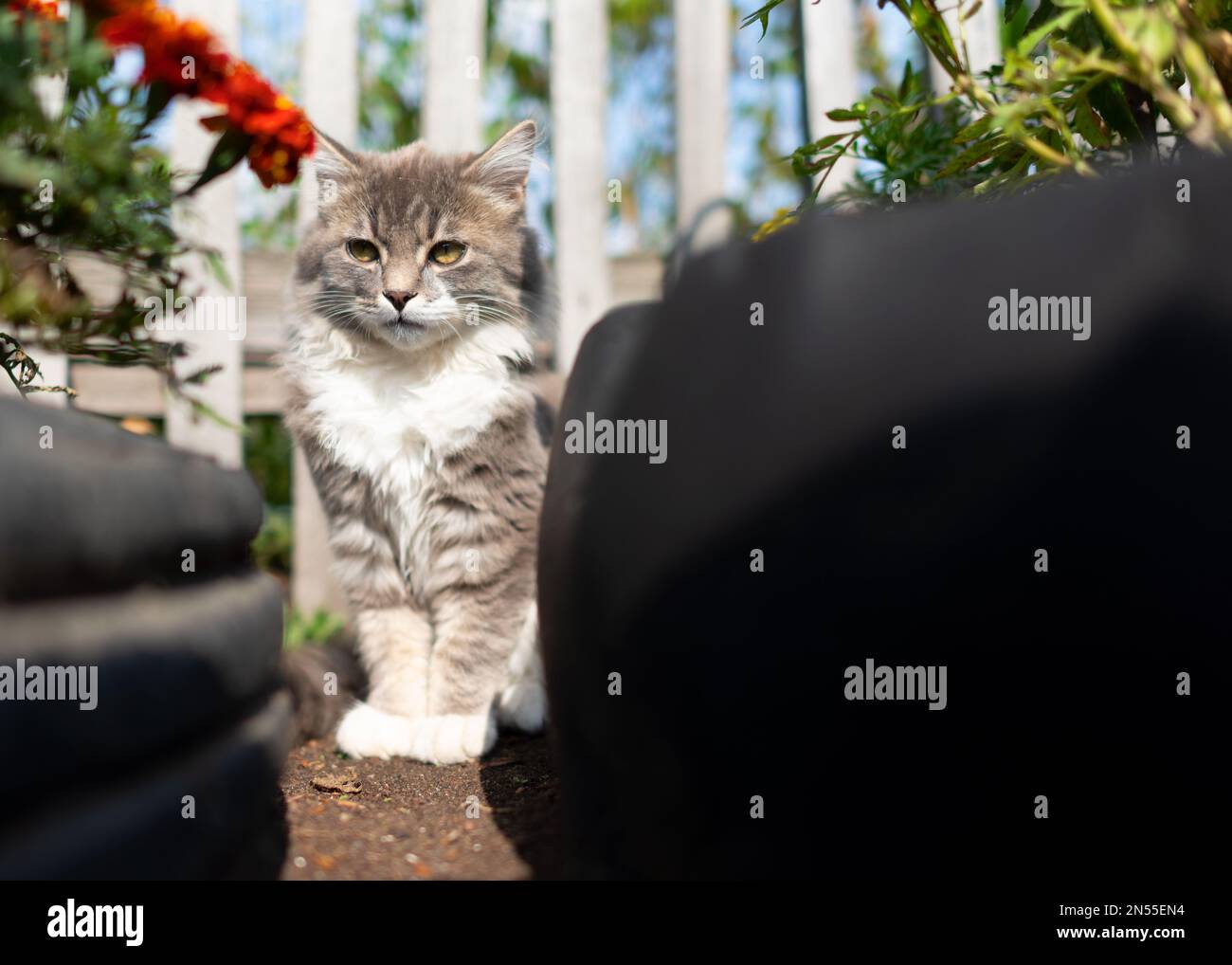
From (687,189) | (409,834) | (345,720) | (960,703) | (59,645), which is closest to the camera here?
(59,645)

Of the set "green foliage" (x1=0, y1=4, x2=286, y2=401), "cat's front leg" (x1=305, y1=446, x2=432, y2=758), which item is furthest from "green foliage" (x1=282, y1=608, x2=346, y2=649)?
"green foliage" (x1=0, y1=4, x2=286, y2=401)

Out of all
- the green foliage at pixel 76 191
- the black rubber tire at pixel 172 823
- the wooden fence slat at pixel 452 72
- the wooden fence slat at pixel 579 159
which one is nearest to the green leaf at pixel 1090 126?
the green foliage at pixel 76 191

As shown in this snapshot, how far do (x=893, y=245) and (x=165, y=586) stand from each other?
0.81m

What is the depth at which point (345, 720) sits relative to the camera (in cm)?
190

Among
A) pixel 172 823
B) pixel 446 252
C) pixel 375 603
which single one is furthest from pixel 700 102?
pixel 172 823

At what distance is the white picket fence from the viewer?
2836 millimetres

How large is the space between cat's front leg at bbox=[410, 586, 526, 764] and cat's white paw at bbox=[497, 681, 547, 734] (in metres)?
0.03

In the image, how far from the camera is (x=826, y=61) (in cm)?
295

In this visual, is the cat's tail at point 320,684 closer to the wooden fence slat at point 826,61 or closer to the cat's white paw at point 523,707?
the cat's white paw at point 523,707

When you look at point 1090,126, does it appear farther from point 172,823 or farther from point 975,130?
point 172,823

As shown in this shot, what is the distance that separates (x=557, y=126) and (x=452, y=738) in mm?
2021

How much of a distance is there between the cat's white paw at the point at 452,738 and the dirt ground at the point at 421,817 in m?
0.03
